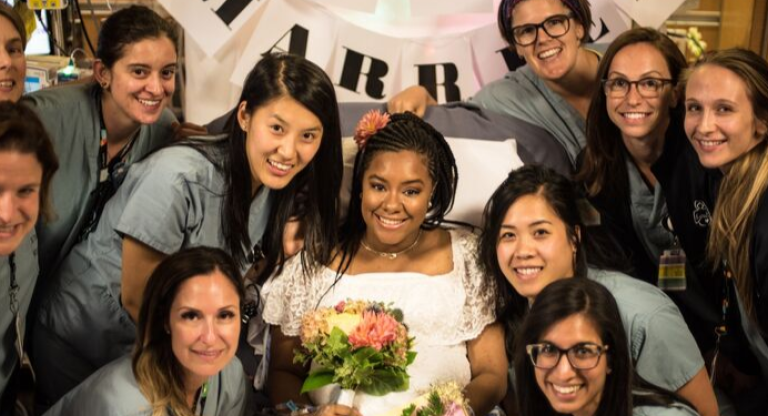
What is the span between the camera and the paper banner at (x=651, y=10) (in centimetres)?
396

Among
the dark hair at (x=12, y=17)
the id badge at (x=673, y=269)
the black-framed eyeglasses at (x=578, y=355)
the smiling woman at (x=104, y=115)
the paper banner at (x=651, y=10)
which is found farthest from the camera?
the paper banner at (x=651, y=10)

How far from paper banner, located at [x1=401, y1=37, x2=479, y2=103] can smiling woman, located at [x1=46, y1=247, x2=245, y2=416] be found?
1767 millimetres

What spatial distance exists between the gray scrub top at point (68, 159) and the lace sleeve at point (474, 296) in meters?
1.10

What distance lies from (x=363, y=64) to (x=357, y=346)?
175 cm

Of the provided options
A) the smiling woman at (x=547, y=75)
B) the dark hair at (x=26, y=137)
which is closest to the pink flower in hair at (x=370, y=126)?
the smiling woman at (x=547, y=75)

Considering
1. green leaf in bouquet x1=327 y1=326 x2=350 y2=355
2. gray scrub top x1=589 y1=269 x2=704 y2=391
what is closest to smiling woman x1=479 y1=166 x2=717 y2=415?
gray scrub top x1=589 y1=269 x2=704 y2=391

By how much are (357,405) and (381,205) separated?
21.9 inches

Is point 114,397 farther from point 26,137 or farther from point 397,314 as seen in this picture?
point 397,314

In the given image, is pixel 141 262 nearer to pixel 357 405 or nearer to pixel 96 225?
pixel 96 225

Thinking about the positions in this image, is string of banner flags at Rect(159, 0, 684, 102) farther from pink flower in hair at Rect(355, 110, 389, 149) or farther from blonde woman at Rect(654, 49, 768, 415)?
blonde woman at Rect(654, 49, 768, 415)

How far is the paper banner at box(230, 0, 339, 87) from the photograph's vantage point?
3818 mm

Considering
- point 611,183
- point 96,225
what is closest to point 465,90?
point 611,183

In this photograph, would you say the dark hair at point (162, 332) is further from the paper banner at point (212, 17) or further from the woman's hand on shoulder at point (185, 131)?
the paper banner at point (212, 17)

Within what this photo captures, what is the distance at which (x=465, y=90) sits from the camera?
403 cm
